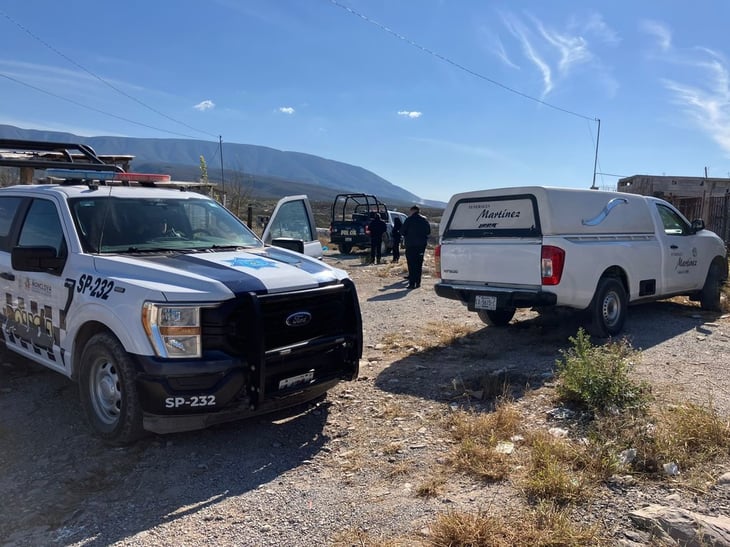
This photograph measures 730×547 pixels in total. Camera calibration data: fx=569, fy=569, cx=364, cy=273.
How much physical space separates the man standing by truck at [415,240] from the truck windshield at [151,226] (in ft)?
23.2

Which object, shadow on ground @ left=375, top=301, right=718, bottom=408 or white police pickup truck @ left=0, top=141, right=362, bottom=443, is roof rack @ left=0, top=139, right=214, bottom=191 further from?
shadow on ground @ left=375, top=301, right=718, bottom=408

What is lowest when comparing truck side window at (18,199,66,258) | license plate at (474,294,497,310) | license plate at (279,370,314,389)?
license plate at (279,370,314,389)

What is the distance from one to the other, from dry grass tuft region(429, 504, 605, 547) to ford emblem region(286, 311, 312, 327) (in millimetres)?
1753

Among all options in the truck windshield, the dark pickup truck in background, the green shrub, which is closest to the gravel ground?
the green shrub

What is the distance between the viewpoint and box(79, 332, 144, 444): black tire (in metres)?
3.92

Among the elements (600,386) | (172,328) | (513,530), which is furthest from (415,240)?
(513,530)

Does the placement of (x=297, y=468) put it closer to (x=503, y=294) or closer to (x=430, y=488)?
(x=430, y=488)

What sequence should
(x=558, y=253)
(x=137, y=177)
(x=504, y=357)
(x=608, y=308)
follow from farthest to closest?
(x=608, y=308) → (x=504, y=357) → (x=558, y=253) → (x=137, y=177)

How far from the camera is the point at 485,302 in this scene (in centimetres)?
707

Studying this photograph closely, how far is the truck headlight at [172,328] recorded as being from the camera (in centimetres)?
378

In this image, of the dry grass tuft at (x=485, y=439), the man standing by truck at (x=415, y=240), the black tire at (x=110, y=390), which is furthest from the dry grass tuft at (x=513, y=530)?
the man standing by truck at (x=415, y=240)

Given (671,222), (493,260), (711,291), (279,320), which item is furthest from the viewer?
(711,291)

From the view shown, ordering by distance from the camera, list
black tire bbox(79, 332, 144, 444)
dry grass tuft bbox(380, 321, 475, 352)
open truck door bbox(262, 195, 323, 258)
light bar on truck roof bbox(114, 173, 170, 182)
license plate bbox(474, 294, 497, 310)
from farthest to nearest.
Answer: open truck door bbox(262, 195, 323, 258) → dry grass tuft bbox(380, 321, 475, 352) → license plate bbox(474, 294, 497, 310) → light bar on truck roof bbox(114, 173, 170, 182) → black tire bbox(79, 332, 144, 444)

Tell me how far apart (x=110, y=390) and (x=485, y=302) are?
14.6 feet
